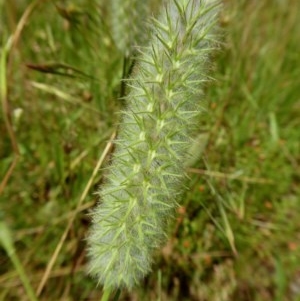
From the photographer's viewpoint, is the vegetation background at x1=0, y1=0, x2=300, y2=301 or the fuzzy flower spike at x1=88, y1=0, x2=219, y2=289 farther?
the vegetation background at x1=0, y1=0, x2=300, y2=301

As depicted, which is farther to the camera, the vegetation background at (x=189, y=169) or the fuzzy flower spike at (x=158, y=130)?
the vegetation background at (x=189, y=169)

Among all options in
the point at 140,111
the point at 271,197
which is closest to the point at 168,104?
the point at 140,111

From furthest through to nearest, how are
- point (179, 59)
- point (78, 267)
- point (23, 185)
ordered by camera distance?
point (23, 185), point (78, 267), point (179, 59)

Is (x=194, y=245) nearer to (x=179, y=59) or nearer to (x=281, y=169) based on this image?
(x=281, y=169)

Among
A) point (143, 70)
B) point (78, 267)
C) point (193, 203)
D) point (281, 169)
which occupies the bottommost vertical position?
point (78, 267)

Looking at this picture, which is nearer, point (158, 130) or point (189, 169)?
point (158, 130)
